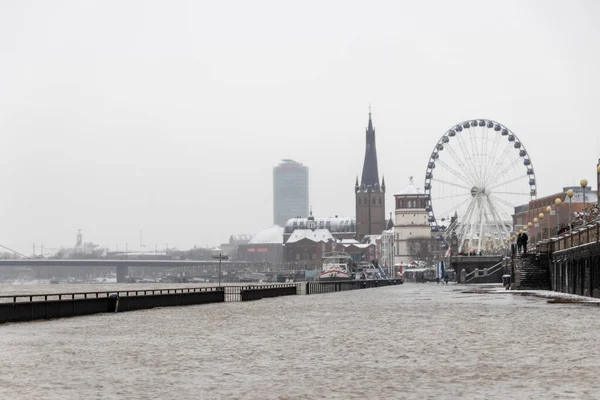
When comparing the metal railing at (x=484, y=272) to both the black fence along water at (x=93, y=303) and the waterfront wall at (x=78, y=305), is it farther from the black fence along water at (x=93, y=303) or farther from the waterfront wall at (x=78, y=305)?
the waterfront wall at (x=78, y=305)

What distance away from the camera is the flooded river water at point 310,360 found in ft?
78.8

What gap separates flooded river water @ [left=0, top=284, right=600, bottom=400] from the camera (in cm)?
2403

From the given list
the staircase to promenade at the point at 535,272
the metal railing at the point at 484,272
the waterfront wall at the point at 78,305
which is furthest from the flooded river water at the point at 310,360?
the metal railing at the point at 484,272

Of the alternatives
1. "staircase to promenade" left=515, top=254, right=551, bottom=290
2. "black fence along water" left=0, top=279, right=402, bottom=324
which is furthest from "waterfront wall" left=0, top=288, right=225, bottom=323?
"staircase to promenade" left=515, top=254, right=551, bottom=290

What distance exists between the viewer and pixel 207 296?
95125mm

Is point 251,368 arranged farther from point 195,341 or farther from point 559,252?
point 559,252

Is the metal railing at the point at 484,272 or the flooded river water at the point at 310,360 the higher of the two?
the metal railing at the point at 484,272

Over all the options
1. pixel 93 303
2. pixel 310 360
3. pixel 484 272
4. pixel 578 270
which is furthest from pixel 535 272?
pixel 310 360

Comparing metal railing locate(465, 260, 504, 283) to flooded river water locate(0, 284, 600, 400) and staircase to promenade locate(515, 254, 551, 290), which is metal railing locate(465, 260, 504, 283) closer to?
staircase to promenade locate(515, 254, 551, 290)

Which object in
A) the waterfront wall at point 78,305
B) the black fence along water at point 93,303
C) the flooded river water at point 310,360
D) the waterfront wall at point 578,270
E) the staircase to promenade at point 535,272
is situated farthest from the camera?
the staircase to promenade at point 535,272

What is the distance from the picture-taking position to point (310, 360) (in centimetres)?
3141

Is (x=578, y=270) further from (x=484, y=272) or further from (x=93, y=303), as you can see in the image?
(x=484, y=272)

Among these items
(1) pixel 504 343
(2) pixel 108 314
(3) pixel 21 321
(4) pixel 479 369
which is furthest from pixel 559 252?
(4) pixel 479 369

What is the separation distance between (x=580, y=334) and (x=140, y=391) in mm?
20339
